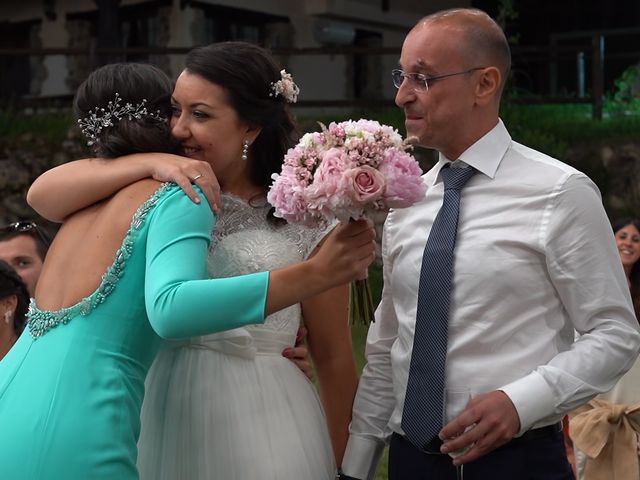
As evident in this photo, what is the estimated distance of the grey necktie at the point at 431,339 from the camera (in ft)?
10.6

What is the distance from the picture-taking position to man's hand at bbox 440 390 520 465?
3.02 metres

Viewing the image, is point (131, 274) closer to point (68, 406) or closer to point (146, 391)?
point (68, 406)

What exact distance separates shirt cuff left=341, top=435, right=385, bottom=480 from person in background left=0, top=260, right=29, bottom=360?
6.31ft

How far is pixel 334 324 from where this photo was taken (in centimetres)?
362

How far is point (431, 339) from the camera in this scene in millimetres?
3258

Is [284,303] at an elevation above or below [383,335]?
above

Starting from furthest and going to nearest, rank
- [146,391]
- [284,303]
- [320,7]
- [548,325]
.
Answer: [320,7] → [146,391] → [548,325] → [284,303]

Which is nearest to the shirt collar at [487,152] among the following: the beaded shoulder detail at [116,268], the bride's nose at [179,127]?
the bride's nose at [179,127]

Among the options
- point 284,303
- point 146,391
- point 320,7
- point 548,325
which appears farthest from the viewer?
point 320,7

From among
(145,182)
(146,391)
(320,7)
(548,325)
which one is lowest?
(146,391)

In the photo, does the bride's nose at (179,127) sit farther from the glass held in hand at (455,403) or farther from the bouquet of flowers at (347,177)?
the glass held in hand at (455,403)

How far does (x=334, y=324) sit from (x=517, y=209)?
2.45 ft

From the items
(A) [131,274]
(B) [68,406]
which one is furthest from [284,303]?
(B) [68,406]

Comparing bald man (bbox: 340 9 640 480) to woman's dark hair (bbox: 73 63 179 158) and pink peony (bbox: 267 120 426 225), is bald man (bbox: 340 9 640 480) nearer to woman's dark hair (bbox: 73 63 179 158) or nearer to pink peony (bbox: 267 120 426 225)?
pink peony (bbox: 267 120 426 225)
